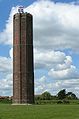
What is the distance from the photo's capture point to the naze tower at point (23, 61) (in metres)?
130

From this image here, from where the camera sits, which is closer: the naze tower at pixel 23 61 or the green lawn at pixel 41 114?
the green lawn at pixel 41 114

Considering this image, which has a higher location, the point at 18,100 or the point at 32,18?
the point at 32,18

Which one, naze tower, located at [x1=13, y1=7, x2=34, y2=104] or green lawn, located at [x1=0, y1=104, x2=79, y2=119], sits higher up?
naze tower, located at [x1=13, y1=7, x2=34, y2=104]

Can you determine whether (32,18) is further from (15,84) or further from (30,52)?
(15,84)

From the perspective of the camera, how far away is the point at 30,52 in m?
132

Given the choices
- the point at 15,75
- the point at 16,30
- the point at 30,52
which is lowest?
the point at 15,75

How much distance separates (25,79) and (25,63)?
562 cm

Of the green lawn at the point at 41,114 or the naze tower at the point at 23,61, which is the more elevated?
the naze tower at the point at 23,61

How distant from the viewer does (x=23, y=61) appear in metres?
130

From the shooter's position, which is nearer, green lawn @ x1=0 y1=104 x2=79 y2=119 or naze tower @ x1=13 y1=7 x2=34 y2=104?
green lawn @ x1=0 y1=104 x2=79 y2=119

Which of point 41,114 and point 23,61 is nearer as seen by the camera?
point 41,114

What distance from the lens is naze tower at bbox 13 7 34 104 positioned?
425ft

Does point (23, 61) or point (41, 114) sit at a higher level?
point (23, 61)

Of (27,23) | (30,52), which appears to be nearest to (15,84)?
(30,52)
